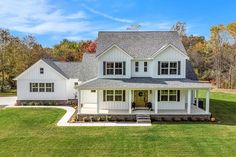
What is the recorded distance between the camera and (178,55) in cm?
2480

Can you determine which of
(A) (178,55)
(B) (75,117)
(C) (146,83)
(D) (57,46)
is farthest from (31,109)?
(D) (57,46)

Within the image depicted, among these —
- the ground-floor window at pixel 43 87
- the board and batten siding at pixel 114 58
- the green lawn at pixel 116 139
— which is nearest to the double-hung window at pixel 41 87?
the ground-floor window at pixel 43 87

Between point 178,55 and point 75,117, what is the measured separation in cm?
1068

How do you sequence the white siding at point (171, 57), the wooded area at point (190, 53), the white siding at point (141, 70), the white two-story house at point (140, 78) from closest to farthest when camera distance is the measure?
the white two-story house at point (140, 78)
the white siding at point (171, 57)
the white siding at point (141, 70)
the wooded area at point (190, 53)

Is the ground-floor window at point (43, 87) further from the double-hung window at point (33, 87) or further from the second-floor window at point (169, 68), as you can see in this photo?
the second-floor window at point (169, 68)

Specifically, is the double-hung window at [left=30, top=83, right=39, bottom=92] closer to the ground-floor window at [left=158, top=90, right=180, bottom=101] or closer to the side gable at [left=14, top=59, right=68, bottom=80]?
the side gable at [left=14, top=59, right=68, bottom=80]

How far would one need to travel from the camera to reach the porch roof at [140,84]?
22516 mm

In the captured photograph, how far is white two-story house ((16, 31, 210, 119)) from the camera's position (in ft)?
74.9

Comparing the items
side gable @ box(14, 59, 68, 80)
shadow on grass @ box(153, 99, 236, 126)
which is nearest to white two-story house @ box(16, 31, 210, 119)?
shadow on grass @ box(153, 99, 236, 126)

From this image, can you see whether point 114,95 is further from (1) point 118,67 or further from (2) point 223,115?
(2) point 223,115

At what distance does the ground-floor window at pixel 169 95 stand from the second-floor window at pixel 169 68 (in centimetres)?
190

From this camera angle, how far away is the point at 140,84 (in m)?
23.2

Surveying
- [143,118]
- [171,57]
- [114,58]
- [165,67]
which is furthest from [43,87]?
[171,57]

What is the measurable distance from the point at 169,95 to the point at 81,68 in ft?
33.6
